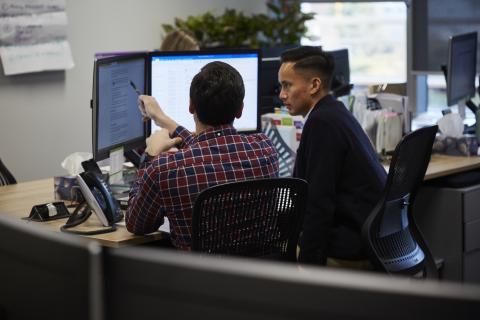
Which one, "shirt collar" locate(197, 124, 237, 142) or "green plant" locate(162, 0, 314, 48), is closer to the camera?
"shirt collar" locate(197, 124, 237, 142)

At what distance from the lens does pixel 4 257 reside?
0.92 m

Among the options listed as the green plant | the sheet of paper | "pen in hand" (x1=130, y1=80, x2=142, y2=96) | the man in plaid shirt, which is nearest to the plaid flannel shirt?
the man in plaid shirt

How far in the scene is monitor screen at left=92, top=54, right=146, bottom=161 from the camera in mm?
2902

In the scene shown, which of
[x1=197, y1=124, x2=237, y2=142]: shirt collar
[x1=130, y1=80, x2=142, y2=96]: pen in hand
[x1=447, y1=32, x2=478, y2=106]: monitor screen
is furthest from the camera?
[x1=447, y1=32, x2=478, y2=106]: monitor screen

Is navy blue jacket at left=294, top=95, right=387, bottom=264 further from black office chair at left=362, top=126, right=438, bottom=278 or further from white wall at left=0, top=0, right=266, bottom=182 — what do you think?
white wall at left=0, top=0, right=266, bottom=182

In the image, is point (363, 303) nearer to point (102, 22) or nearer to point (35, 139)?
point (35, 139)

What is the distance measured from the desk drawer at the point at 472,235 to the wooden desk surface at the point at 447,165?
25cm

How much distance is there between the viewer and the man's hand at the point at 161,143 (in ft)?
8.76

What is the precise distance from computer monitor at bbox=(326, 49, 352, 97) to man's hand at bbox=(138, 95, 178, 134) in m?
1.16

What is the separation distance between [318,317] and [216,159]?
63.2 inches

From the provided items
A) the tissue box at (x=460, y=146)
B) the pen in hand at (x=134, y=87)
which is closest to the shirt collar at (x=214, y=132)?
the pen in hand at (x=134, y=87)

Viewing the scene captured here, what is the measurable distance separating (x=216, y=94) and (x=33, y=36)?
271 cm

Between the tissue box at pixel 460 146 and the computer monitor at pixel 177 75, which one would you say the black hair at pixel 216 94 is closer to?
the computer monitor at pixel 177 75

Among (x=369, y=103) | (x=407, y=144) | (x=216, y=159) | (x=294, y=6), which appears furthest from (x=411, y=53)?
(x=216, y=159)
